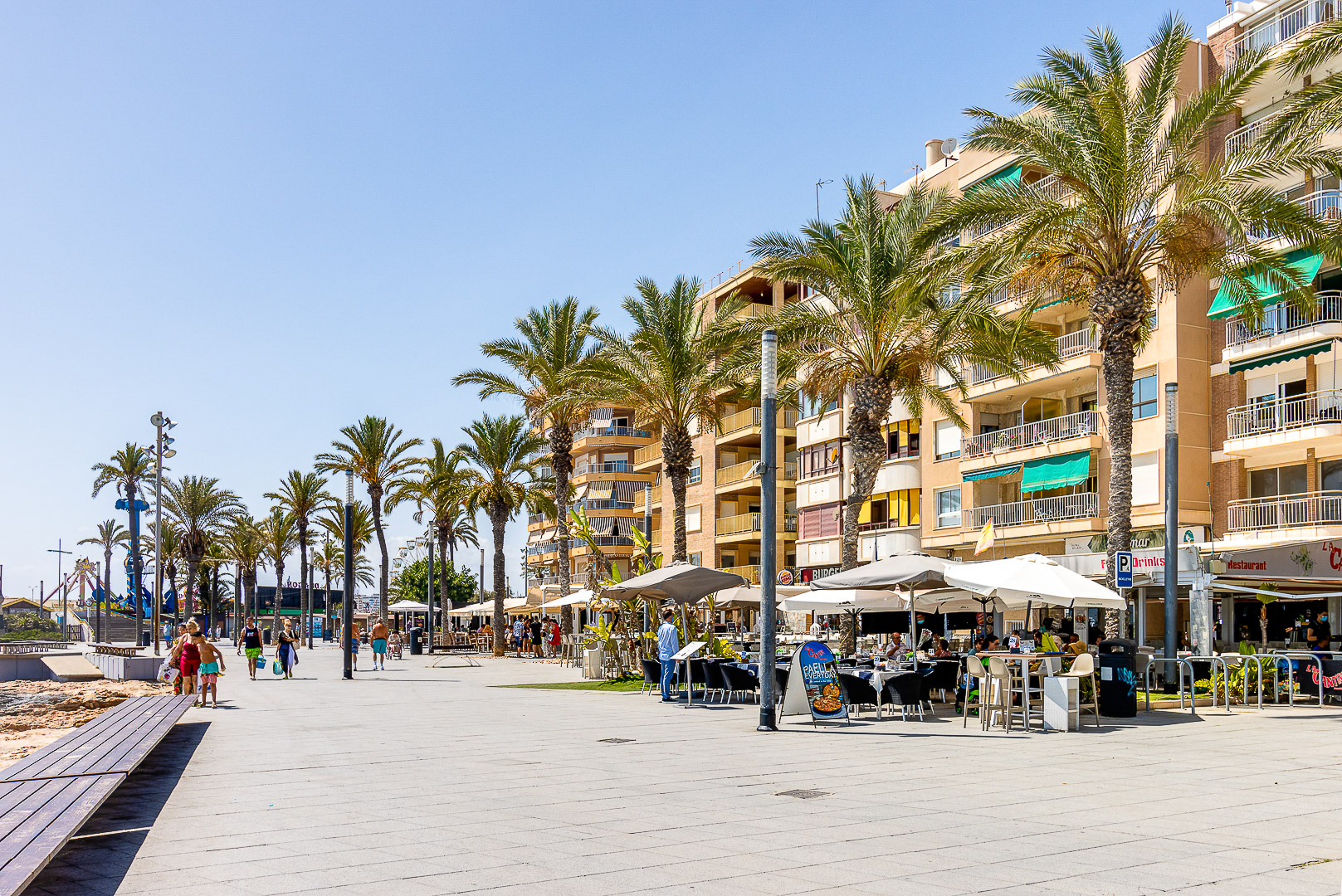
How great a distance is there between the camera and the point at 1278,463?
34.4 metres

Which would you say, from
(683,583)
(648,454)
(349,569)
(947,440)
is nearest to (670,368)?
(349,569)

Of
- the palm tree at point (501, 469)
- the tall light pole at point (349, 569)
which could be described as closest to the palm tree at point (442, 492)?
the palm tree at point (501, 469)

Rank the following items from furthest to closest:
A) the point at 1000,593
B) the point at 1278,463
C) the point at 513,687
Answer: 1. the point at 1278,463
2. the point at 513,687
3. the point at 1000,593

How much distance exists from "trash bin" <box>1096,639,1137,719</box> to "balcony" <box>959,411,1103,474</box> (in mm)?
22188

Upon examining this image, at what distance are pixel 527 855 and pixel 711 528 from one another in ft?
183

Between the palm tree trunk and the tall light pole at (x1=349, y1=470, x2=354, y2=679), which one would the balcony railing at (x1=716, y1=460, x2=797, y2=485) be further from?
the tall light pole at (x1=349, y1=470, x2=354, y2=679)

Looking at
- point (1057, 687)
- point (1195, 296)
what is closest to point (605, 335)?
point (1195, 296)

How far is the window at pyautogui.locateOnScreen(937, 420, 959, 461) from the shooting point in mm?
45219

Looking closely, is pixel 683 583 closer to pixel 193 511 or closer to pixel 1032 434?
pixel 1032 434

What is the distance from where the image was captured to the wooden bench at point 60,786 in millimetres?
5973

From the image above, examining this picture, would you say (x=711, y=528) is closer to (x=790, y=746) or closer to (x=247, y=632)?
(x=247, y=632)

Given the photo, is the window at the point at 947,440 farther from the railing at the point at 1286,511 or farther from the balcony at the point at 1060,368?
the railing at the point at 1286,511

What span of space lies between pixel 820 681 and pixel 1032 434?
26.8m

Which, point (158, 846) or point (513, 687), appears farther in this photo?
point (513, 687)
